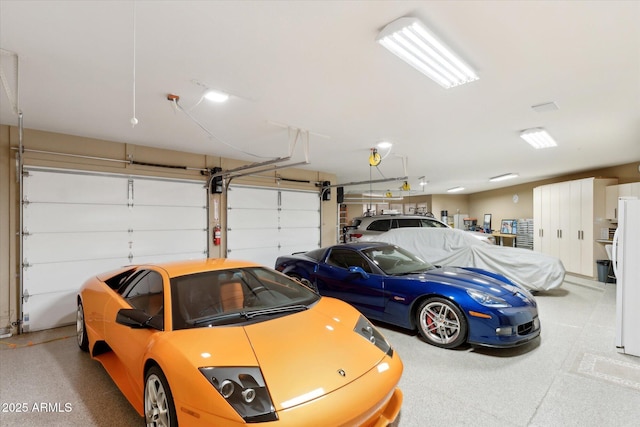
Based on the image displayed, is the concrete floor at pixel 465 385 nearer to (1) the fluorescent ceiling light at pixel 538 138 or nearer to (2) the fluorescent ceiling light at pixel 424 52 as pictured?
(2) the fluorescent ceiling light at pixel 424 52

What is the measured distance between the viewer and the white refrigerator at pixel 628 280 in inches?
126

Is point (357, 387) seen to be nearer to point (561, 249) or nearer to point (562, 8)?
point (562, 8)

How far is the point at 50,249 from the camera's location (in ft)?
13.9

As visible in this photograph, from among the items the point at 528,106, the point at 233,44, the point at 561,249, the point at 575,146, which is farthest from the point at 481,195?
the point at 233,44

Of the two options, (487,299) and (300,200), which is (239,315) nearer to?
(487,299)

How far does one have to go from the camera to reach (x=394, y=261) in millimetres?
4168

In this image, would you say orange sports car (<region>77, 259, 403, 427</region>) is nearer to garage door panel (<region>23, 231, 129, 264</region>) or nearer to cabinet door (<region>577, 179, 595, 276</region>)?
garage door panel (<region>23, 231, 129, 264</region>)

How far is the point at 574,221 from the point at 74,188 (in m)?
10.6

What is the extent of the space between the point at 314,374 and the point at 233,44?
2243mm

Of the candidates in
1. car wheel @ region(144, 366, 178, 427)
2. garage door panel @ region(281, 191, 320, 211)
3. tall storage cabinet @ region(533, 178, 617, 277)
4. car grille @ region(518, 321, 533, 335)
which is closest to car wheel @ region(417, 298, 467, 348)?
car grille @ region(518, 321, 533, 335)

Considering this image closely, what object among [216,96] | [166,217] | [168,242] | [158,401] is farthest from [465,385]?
[166,217]

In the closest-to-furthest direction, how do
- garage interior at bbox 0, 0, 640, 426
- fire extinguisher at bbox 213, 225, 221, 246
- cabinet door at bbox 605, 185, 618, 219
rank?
garage interior at bbox 0, 0, 640, 426, fire extinguisher at bbox 213, 225, 221, 246, cabinet door at bbox 605, 185, 618, 219

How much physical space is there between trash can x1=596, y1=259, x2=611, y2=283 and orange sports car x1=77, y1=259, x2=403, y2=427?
7485mm

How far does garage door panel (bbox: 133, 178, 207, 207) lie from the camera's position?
5.08 meters
